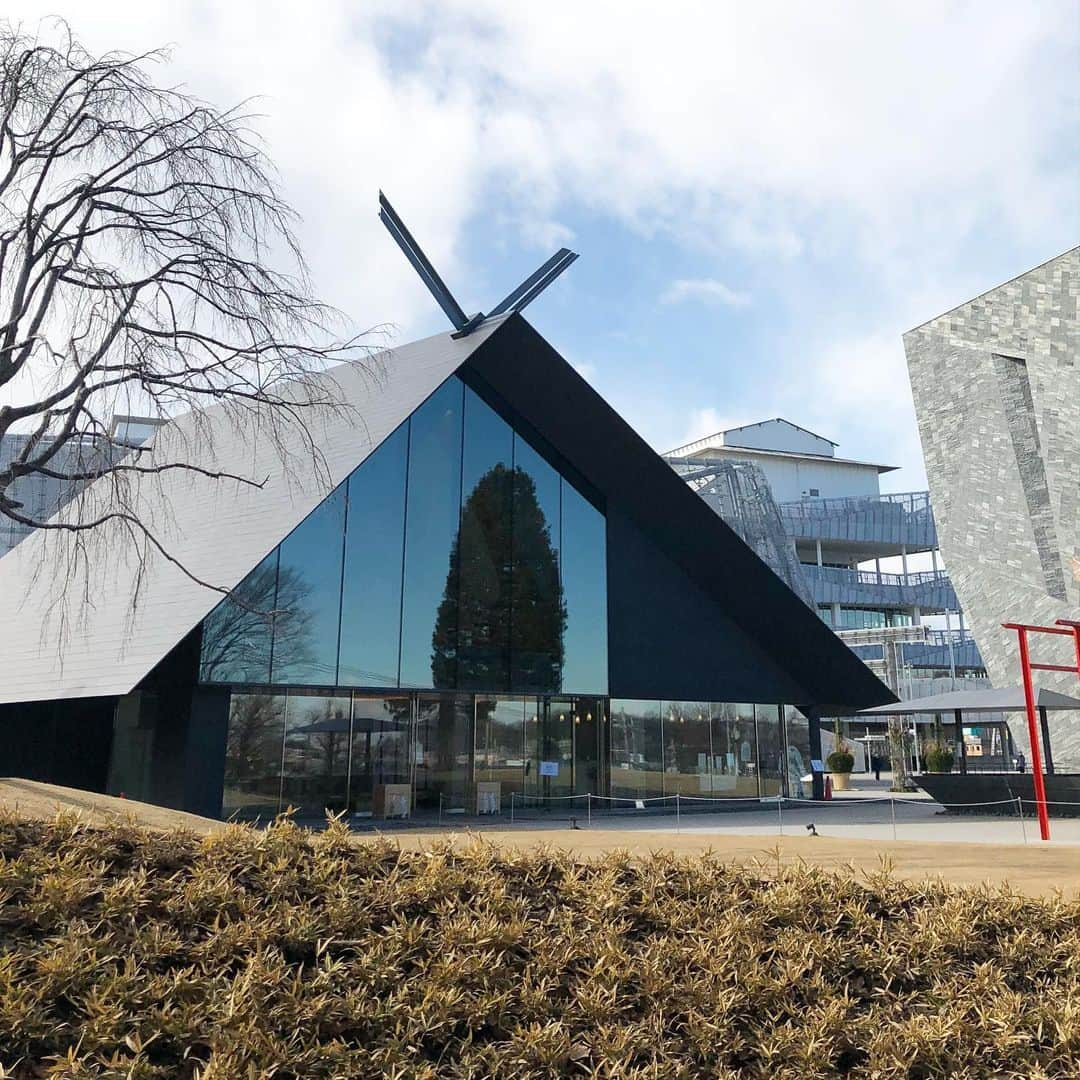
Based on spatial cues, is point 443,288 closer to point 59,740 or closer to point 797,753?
point 59,740

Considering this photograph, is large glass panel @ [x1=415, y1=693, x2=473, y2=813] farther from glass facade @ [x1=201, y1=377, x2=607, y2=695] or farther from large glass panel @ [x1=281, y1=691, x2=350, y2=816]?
large glass panel @ [x1=281, y1=691, x2=350, y2=816]

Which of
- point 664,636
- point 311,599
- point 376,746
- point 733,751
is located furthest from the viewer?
point 733,751

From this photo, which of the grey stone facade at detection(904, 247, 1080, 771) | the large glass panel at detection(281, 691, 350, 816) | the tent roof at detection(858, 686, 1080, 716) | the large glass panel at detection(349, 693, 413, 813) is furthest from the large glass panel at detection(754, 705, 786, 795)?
the large glass panel at detection(281, 691, 350, 816)

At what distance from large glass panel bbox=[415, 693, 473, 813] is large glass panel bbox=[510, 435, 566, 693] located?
4.82ft

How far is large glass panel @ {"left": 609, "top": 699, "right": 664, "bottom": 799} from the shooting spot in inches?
922

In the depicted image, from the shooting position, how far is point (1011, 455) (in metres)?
30.7

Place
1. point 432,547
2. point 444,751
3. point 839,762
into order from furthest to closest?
1. point 839,762
2. point 444,751
3. point 432,547

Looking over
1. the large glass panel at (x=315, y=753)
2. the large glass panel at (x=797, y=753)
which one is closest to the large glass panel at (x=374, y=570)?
the large glass panel at (x=315, y=753)

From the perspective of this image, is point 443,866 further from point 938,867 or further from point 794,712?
point 794,712

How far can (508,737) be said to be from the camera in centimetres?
2145

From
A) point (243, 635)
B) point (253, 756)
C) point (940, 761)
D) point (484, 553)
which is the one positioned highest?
point (484, 553)

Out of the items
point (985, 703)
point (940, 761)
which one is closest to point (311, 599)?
point (985, 703)

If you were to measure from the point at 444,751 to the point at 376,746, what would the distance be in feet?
5.47

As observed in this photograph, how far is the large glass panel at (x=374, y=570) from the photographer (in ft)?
60.6
